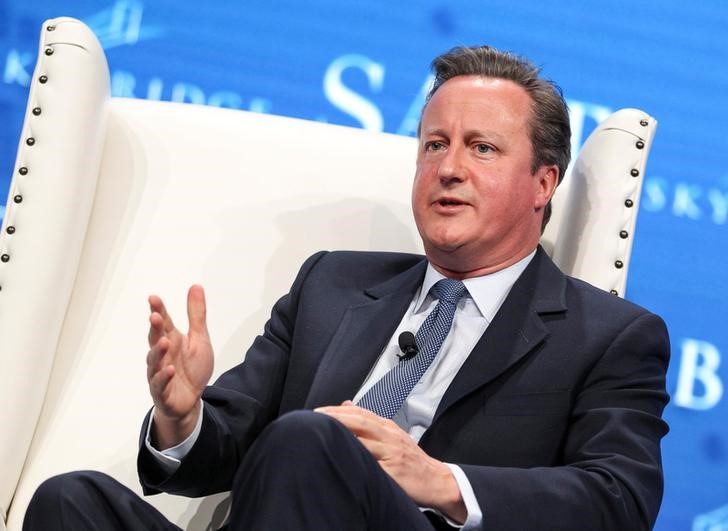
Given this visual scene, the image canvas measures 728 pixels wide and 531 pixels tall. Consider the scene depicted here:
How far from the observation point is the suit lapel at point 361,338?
1.75m

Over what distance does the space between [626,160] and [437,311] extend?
1.50 feet

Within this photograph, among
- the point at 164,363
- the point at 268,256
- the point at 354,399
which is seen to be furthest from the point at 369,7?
the point at 164,363

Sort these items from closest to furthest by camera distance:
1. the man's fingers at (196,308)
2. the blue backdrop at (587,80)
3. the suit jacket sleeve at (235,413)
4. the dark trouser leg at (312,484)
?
the dark trouser leg at (312,484) < the man's fingers at (196,308) < the suit jacket sleeve at (235,413) < the blue backdrop at (587,80)

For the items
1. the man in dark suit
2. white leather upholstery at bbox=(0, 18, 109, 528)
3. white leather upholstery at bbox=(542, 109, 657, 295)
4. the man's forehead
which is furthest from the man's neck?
white leather upholstery at bbox=(0, 18, 109, 528)

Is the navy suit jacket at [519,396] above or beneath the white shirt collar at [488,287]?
beneath

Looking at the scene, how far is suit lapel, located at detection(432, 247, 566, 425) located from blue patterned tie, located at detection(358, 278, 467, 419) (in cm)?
6

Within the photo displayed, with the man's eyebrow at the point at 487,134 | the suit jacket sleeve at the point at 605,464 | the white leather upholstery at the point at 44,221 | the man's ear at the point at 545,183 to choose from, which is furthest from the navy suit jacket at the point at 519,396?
the white leather upholstery at the point at 44,221

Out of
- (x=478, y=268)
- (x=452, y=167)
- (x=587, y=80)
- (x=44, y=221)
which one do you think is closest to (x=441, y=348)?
(x=478, y=268)

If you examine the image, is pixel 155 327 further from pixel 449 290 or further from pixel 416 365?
pixel 449 290

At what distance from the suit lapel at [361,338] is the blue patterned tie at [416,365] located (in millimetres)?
58

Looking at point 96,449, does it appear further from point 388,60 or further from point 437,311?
point 388,60

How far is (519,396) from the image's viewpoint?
1.67 meters

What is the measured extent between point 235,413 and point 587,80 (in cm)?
118

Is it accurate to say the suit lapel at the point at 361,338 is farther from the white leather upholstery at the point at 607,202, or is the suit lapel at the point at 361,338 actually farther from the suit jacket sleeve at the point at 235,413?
the white leather upholstery at the point at 607,202
